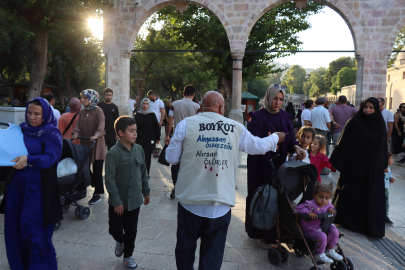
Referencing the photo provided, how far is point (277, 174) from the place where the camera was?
3301mm

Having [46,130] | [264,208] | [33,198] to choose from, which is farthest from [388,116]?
[33,198]

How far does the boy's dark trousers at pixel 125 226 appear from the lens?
325 cm

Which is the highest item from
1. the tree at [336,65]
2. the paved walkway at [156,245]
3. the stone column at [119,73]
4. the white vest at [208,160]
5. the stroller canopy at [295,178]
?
the tree at [336,65]

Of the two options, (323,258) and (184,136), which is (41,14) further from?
(323,258)

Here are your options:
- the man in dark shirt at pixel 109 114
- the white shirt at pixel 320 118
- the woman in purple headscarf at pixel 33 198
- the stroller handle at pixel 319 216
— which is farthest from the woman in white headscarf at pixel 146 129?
the white shirt at pixel 320 118

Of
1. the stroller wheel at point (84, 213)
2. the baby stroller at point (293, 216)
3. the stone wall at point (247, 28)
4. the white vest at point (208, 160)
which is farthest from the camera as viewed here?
the stone wall at point (247, 28)

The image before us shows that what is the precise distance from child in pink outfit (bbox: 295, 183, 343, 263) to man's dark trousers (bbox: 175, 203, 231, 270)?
3.88 feet

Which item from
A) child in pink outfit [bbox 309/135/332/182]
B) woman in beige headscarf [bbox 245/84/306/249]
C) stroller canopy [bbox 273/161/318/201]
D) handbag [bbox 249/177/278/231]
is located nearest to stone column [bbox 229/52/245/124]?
child in pink outfit [bbox 309/135/332/182]

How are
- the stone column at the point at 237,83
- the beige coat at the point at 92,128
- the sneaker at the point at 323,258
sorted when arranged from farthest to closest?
1. the stone column at the point at 237,83
2. the beige coat at the point at 92,128
3. the sneaker at the point at 323,258

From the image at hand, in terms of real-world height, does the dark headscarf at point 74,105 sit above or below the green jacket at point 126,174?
above

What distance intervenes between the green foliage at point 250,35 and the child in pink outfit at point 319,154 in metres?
12.3

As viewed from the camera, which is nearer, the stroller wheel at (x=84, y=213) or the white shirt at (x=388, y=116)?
the stroller wheel at (x=84, y=213)

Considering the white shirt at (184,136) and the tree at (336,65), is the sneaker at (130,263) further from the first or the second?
the tree at (336,65)

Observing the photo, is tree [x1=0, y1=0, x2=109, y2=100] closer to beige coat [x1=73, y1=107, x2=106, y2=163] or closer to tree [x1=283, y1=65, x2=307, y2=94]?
beige coat [x1=73, y1=107, x2=106, y2=163]
